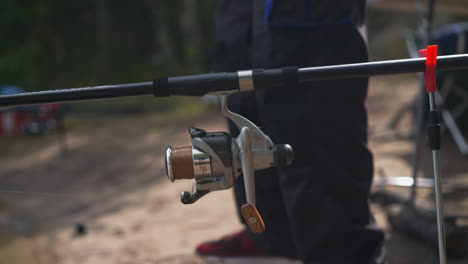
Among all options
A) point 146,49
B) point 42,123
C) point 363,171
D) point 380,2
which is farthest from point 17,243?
point 146,49

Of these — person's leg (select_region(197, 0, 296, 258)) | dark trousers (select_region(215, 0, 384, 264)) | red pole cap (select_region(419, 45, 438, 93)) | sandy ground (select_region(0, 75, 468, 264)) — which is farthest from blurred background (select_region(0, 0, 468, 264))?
red pole cap (select_region(419, 45, 438, 93))

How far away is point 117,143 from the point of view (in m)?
5.54

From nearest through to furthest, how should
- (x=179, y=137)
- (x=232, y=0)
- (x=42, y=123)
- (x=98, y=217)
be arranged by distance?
1. (x=232, y=0)
2. (x=98, y=217)
3. (x=179, y=137)
4. (x=42, y=123)

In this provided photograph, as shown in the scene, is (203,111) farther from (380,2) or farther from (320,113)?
(320,113)

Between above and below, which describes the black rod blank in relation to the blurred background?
above

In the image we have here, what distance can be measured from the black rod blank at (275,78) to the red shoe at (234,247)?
1.15m

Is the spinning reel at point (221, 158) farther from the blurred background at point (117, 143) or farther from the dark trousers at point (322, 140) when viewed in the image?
the blurred background at point (117, 143)

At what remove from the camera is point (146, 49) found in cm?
1313

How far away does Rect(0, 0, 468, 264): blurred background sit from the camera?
8.72ft

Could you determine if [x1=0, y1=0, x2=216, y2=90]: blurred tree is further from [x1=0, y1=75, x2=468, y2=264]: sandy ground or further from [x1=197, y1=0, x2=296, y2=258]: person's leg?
[x1=197, y1=0, x2=296, y2=258]: person's leg

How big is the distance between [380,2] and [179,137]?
8.84 ft

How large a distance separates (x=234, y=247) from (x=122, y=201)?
5.21 ft

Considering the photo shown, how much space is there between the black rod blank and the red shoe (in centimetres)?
115

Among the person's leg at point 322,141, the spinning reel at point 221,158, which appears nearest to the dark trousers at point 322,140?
the person's leg at point 322,141
